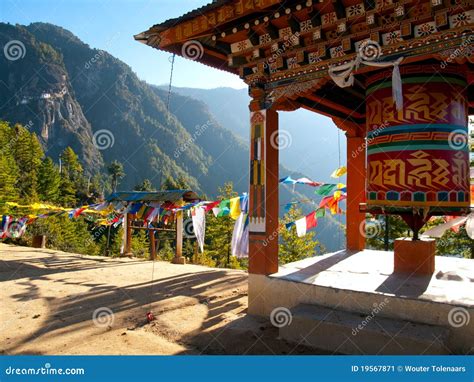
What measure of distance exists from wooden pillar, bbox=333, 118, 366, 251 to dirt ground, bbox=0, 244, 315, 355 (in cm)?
367

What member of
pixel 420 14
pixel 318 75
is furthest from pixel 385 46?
pixel 318 75

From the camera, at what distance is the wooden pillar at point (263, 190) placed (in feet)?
22.2

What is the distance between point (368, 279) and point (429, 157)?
7.98 ft

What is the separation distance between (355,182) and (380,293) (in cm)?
592

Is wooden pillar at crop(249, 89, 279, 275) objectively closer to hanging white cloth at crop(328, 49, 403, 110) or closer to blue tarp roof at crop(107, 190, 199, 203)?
hanging white cloth at crop(328, 49, 403, 110)

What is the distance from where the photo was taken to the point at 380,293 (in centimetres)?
538

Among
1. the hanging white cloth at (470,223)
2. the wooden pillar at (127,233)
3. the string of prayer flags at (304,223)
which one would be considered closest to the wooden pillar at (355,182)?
the string of prayer flags at (304,223)

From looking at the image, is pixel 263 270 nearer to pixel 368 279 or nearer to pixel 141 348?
pixel 368 279

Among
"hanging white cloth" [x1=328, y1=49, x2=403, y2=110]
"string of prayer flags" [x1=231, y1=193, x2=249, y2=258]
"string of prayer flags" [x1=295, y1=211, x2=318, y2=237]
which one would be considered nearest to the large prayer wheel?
"hanging white cloth" [x1=328, y1=49, x2=403, y2=110]

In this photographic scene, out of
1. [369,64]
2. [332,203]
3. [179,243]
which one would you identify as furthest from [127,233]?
[369,64]

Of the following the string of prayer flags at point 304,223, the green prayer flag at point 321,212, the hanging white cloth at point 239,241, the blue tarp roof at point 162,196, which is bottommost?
the hanging white cloth at point 239,241

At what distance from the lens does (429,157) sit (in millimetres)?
6277

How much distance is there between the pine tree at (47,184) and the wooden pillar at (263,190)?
6018cm

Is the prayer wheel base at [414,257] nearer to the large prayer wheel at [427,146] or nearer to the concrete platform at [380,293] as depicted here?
the concrete platform at [380,293]
